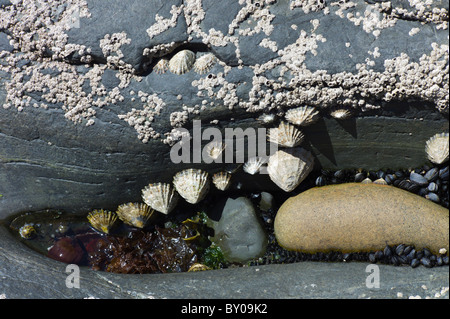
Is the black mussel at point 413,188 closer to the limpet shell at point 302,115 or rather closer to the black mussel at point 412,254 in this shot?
the black mussel at point 412,254

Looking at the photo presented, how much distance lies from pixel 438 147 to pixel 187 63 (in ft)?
8.03

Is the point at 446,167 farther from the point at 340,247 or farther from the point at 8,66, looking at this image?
the point at 8,66

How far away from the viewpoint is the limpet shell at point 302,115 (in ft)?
12.1

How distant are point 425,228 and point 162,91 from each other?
8.92ft

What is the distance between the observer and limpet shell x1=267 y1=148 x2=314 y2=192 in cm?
404

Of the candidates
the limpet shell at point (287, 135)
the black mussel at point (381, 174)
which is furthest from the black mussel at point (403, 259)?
the limpet shell at point (287, 135)

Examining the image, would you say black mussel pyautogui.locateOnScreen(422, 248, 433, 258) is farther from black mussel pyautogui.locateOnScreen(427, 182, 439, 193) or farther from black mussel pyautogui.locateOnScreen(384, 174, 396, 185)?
black mussel pyautogui.locateOnScreen(384, 174, 396, 185)

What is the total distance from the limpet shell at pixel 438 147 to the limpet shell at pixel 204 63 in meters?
2.18

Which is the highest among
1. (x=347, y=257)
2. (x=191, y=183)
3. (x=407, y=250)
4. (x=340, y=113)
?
(x=340, y=113)

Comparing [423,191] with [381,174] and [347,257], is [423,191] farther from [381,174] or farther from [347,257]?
[347,257]

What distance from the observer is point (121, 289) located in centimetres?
380

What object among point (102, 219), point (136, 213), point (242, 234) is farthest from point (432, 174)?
point (102, 219)

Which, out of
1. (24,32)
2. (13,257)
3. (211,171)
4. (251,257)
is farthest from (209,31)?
(13,257)

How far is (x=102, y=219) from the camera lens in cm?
443
